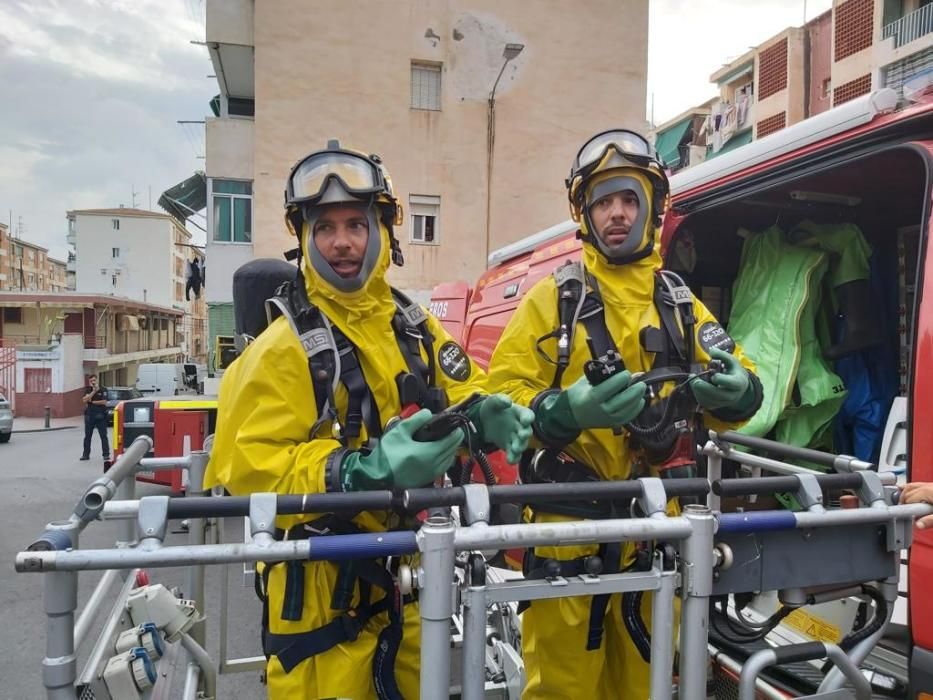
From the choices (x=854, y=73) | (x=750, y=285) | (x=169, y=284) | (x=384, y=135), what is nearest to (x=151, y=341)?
(x=169, y=284)

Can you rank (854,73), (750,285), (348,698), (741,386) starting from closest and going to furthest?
(348,698) < (741,386) < (750,285) < (854,73)

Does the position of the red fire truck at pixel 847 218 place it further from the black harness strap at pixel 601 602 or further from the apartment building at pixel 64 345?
the apartment building at pixel 64 345

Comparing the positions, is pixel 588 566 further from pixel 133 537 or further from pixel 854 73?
pixel 854 73

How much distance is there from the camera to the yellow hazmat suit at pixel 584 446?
2127mm

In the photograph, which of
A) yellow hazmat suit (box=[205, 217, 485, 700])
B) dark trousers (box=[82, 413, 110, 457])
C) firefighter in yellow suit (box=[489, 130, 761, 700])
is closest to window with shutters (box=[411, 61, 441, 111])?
dark trousers (box=[82, 413, 110, 457])

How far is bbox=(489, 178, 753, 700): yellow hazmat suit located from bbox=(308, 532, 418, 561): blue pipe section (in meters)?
0.97

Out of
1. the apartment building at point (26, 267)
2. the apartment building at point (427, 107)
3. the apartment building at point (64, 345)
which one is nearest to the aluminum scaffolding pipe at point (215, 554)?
the apartment building at point (427, 107)

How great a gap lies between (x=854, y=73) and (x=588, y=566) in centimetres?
2712

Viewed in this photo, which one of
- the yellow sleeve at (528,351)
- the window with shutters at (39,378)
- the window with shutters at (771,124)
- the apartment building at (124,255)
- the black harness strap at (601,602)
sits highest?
the window with shutters at (771,124)

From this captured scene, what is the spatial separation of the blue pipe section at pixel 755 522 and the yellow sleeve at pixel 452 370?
0.98 m

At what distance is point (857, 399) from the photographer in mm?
3299

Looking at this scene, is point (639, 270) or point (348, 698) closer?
point (348, 698)

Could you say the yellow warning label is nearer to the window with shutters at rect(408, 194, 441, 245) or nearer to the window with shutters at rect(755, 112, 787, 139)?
the window with shutters at rect(408, 194, 441, 245)

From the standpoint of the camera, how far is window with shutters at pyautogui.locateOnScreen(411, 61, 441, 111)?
54.8 feet
